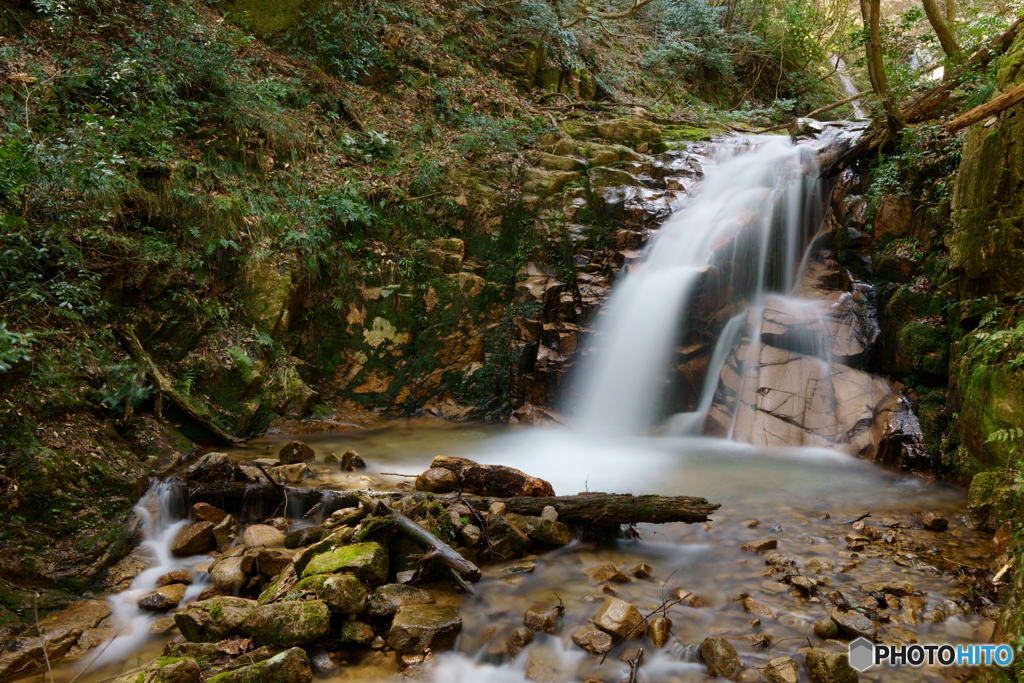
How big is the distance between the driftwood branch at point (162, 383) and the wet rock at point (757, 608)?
5830 mm

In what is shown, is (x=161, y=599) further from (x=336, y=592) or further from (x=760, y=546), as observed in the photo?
(x=760, y=546)

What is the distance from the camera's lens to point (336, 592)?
345cm

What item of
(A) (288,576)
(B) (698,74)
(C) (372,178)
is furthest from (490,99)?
(A) (288,576)

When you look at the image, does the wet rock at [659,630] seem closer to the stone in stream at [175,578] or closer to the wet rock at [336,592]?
the wet rock at [336,592]

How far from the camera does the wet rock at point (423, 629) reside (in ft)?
10.9

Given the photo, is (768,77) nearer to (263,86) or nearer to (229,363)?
(263,86)

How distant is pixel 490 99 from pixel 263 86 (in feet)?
16.9

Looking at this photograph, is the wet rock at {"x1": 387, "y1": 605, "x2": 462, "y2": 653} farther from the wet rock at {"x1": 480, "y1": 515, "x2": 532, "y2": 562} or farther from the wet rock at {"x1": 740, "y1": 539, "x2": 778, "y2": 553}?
the wet rock at {"x1": 740, "y1": 539, "x2": 778, "y2": 553}

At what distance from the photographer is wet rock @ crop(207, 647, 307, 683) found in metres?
2.85

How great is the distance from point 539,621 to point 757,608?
146 centimetres

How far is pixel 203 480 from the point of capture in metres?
5.11

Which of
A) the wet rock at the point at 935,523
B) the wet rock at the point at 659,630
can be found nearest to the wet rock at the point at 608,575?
the wet rock at the point at 659,630

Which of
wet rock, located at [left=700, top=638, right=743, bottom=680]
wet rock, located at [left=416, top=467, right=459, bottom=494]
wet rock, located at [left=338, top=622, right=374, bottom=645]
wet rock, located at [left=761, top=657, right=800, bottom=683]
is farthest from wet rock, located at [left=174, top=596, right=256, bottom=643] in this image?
wet rock, located at [left=761, top=657, right=800, bottom=683]

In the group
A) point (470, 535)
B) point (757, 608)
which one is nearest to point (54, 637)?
point (470, 535)
